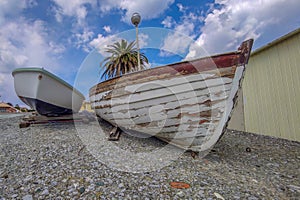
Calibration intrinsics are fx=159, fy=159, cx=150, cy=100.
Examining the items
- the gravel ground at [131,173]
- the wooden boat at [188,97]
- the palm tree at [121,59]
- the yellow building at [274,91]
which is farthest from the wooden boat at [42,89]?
the palm tree at [121,59]

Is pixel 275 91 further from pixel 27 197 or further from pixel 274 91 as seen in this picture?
pixel 27 197

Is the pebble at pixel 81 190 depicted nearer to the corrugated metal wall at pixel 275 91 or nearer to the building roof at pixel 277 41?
the corrugated metal wall at pixel 275 91

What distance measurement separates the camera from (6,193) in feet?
4.09

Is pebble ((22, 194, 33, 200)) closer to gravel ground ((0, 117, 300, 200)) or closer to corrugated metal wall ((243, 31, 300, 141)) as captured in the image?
gravel ground ((0, 117, 300, 200))

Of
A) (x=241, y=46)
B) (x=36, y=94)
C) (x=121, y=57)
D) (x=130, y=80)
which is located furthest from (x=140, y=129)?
(x=121, y=57)

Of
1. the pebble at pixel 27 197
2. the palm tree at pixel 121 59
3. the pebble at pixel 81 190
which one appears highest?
the palm tree at pixel 121 59

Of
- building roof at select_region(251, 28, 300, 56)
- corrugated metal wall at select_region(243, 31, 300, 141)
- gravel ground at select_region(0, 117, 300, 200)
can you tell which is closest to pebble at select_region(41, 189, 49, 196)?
gravel ground at select_region(0, 117, 300, 200)

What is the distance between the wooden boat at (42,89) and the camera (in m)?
3.11

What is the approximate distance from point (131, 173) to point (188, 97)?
106cm

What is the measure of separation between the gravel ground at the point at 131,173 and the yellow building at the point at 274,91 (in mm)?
834

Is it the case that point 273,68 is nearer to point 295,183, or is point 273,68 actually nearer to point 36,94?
point 295,183

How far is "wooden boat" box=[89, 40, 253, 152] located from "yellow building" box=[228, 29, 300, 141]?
205cm

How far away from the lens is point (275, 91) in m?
3.35

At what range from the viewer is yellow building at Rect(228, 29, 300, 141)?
299 centimetres
